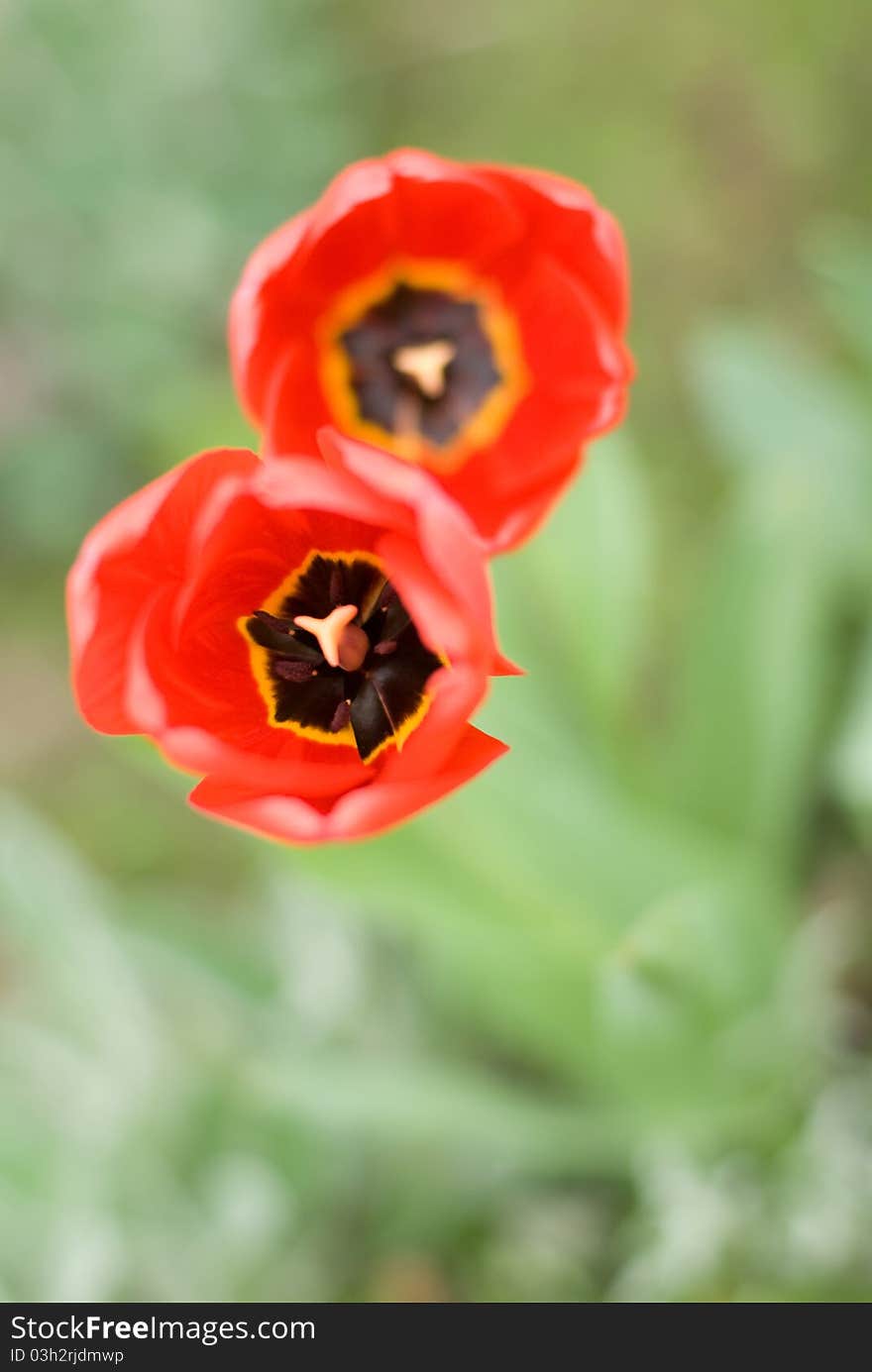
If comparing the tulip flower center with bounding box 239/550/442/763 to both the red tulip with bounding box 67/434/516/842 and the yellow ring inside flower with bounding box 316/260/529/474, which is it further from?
the yellow ring inside flower with bounding box 316/260/529/474

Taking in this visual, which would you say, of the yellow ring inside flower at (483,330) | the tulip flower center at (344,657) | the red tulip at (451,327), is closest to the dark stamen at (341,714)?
the tulip flower center at (344,657)

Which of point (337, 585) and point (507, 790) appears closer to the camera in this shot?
point (337, 585)

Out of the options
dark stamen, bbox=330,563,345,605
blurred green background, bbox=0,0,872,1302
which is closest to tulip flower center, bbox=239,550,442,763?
dark stamen, bbox=330,563,345,605

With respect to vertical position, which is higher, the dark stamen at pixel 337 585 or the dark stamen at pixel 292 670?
the dark stamen at pixel 337 585

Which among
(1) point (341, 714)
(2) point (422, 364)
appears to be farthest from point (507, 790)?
(2) point (422, 364)

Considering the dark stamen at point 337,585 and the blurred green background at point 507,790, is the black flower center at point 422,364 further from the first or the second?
the dark stamen at point 337,585

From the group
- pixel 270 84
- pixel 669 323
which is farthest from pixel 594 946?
pixel 270 84

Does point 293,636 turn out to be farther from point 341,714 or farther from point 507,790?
point 507,790

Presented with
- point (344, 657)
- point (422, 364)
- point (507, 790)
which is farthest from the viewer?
point (422, 364)
